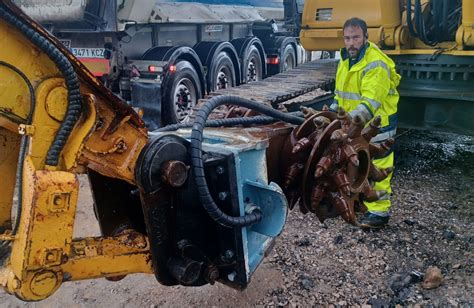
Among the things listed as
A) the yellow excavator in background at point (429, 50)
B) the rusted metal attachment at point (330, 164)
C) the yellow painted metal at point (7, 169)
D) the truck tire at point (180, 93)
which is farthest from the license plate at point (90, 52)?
the yellow painted metal at point (7, 169)

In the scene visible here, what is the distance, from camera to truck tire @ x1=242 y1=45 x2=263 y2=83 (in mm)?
9688

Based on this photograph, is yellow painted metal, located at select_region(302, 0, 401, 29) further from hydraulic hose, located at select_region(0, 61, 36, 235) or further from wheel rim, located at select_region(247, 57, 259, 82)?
hydraulic hose, located at select_region(0, 61, 36, 235)

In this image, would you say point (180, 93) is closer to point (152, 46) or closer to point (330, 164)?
point (152, 46)

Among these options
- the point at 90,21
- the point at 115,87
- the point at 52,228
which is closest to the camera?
the point at 52,228

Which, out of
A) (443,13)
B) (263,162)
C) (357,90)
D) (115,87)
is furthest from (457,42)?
(115,87)

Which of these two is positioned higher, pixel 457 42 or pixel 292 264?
pixel 457 42

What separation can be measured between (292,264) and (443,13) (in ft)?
10.6

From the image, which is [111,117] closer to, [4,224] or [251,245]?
[4,224]

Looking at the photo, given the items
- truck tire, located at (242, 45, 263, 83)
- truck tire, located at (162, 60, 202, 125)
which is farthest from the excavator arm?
truck tire, located at (242, 45, 263, 83)

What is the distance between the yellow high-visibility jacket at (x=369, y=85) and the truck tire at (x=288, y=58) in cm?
657

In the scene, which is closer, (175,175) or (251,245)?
(175,175)

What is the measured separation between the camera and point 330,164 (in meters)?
2.56

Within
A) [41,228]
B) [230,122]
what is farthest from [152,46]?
[41,228]

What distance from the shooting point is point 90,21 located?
267 inches
